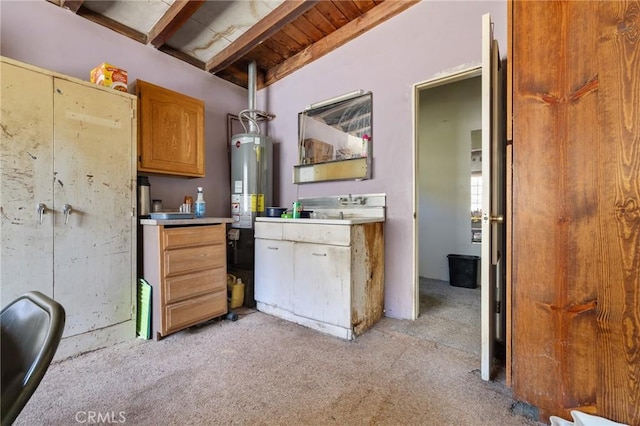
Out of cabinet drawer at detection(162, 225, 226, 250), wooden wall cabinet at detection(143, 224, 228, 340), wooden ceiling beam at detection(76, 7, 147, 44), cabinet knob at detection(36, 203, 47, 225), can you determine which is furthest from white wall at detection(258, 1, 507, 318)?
cabinet knob at detection(36, 203, 47, 225)

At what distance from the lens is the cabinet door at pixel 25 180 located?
1.49 metres

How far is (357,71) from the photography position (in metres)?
2.54

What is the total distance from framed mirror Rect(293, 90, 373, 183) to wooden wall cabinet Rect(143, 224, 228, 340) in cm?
119

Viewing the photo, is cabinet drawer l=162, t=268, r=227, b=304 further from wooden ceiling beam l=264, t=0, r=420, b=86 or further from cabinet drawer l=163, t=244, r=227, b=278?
wooden ceiling beam l=264, t=0, r=420, b=86

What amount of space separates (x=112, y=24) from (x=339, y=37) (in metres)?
2.01

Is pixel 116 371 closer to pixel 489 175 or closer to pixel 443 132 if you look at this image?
pixel 489 175

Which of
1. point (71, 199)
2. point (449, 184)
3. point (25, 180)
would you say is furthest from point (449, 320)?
point (25, 180)

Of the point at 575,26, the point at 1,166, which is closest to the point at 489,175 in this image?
the point at 575,26

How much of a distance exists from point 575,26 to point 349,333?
78.6 inches

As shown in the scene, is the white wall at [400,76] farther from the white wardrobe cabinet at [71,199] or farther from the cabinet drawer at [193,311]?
the white wardrobe cabinet at [71,199]

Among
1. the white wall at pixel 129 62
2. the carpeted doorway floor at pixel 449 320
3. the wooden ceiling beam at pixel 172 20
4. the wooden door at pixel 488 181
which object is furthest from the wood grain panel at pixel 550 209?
the white wall at pixel 129 62

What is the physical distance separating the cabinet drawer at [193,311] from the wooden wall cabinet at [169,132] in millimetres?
1127

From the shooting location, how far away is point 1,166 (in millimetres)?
1483

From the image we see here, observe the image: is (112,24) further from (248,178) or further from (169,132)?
(248,178)
